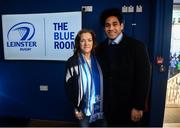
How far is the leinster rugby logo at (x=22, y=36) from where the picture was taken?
3023 millimetres

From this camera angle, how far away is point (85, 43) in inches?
63.5

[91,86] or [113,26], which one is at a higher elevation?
[113,26]

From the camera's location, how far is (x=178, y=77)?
349cm

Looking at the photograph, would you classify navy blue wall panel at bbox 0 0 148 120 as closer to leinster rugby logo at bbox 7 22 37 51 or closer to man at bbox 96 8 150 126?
leinster rugby logo at bbox 7 22 37 51

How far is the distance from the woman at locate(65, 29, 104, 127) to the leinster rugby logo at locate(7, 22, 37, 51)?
5.37 feet

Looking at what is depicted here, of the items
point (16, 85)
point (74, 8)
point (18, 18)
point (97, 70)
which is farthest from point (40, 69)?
point (97, 70)

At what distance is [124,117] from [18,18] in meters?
2.27

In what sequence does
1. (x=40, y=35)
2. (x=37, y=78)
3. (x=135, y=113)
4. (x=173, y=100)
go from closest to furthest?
(x=135, y=113) < (x=40, y=35) < (x=37, y=78) < (x=173, y=100)

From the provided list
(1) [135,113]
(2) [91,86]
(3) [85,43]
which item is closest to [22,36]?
(3) [85,43]

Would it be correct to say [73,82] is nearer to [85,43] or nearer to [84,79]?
[84,79]

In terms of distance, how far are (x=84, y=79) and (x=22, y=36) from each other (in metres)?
1.90

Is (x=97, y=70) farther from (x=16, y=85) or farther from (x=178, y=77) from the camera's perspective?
(x=178, y=77)

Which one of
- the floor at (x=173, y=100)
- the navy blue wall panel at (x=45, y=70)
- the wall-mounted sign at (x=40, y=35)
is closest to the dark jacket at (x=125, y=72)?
the navy blue wall panel at (x=45, y=70)

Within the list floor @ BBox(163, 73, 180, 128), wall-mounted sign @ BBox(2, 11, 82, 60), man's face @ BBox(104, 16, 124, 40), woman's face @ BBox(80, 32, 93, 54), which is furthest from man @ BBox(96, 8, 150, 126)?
floor @ BBox(163, 73, 180, 128)
